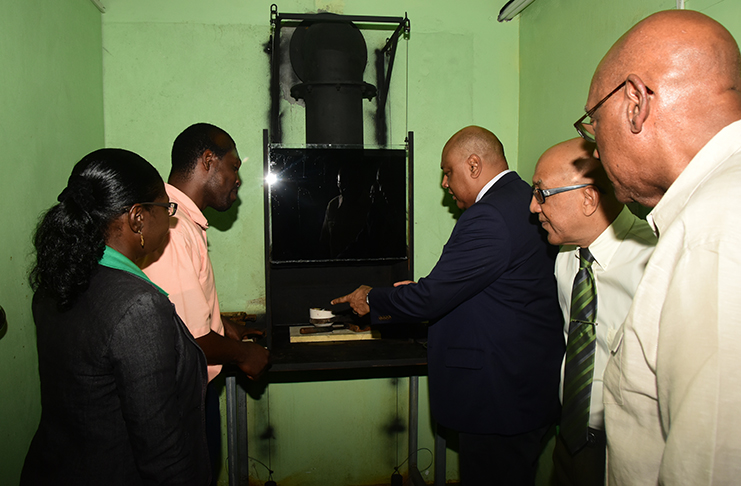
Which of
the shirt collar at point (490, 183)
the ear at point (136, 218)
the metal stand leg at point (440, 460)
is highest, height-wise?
the shirt collar at point (490, 183)

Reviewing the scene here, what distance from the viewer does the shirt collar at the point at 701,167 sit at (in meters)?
0.68

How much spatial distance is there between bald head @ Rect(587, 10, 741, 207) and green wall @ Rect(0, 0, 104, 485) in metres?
1.81

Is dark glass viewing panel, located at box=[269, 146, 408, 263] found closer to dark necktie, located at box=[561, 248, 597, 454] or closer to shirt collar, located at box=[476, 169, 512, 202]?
shirt collar, located at box=[476, 169, 512, 202]

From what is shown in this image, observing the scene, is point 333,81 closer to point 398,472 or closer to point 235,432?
point 235,432

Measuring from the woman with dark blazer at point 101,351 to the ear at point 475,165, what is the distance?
130 cm

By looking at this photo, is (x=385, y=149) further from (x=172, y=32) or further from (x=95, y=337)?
(x=95, y=337)

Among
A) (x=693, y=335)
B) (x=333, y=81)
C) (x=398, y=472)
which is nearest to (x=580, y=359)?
(x=693, y=335)

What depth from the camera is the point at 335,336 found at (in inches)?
86.4

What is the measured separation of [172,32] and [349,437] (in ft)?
8.26

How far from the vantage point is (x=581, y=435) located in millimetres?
1341

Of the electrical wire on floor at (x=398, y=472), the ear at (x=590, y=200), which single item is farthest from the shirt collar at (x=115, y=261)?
the electrical wire on floor at (x=398, y=472)

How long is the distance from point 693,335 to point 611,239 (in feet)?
2.55

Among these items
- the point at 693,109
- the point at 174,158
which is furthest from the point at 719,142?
the point at 174,158

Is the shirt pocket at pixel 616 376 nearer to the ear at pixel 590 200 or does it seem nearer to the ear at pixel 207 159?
the ear at pixel 590 200
